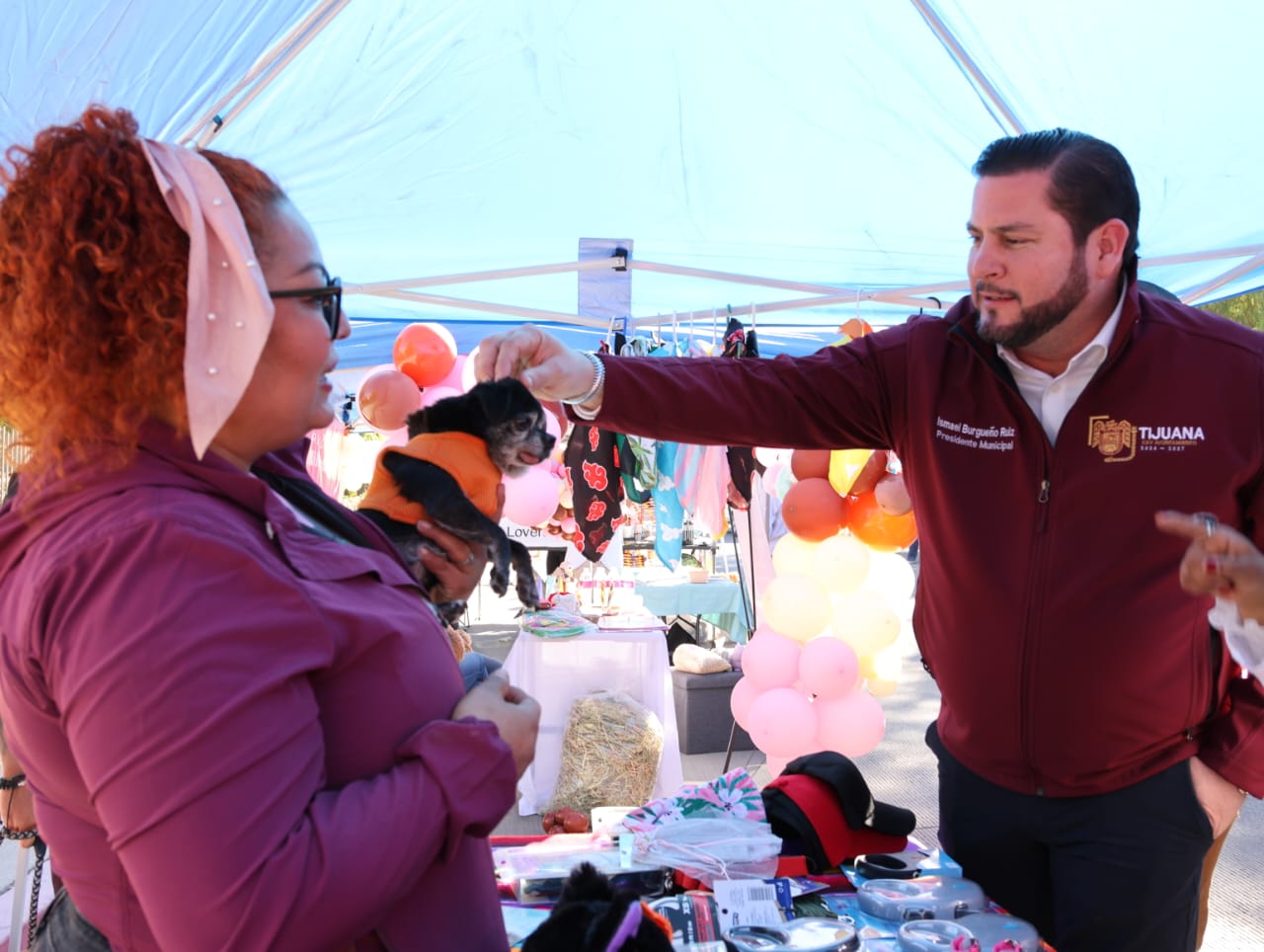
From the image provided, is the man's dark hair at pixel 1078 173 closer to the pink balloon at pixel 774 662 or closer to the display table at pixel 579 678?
the pink balloon at pixel 774 662

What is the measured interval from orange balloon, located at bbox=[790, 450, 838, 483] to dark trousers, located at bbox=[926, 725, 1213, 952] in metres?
2.37

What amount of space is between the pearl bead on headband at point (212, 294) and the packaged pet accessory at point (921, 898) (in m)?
1.48

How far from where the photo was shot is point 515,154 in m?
4.20

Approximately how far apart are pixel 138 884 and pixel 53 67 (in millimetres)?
2871

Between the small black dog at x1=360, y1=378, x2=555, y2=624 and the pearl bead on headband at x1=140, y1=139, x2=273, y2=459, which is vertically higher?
the pearl bead on headband at x1=140, y1=139, x2=273, y2=459

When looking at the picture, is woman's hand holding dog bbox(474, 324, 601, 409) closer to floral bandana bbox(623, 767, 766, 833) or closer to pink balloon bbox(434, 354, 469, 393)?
floral bandana bbox(623, 767, 766, 833)

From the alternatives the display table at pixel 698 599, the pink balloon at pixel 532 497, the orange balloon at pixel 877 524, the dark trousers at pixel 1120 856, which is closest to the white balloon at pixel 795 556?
the orange balloon at pixel 877 524

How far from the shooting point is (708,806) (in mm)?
2145

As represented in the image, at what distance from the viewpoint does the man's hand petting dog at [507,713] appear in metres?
1.07

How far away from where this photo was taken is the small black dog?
1.93 meters

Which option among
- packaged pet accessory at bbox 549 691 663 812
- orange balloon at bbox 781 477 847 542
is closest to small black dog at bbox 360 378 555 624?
orange balloon at bbox 781 477 847 542

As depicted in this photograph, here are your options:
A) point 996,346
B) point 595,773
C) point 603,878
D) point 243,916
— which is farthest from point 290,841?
point 595,773

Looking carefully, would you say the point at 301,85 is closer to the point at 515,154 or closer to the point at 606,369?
the point at 515,154

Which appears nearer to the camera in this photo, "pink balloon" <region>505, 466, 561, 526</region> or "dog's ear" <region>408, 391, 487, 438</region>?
"dog's ear" <region>408, 391, 487, 438</region>
